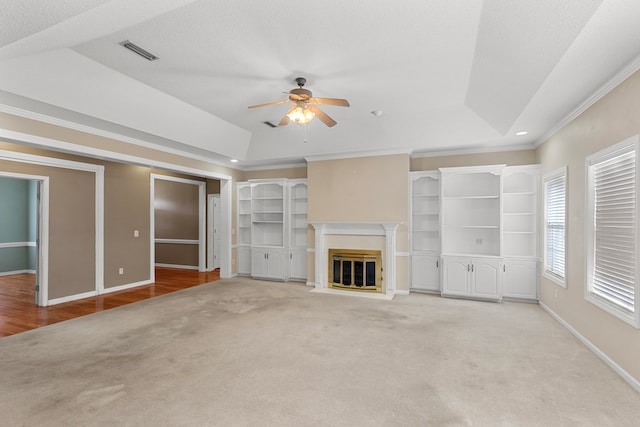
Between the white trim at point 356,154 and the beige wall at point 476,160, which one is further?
the white trim at point 356,154

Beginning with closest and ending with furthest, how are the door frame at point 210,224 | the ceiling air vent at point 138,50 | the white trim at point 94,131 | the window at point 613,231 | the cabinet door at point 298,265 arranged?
the window at point 613,231 → the ceiling air vent at point 138,50 → the white trim at point 94,131 → the cabinet door at point 298,265 → the door frame at point 210,224

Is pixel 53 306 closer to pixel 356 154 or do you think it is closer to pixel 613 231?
pixel 356 154

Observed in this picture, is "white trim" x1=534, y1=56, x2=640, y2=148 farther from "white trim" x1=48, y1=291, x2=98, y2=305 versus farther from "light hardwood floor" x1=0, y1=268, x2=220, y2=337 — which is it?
"white trim" x1=48, y1=291, x2=98, y2=305

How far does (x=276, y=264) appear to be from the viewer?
7113 millimetres

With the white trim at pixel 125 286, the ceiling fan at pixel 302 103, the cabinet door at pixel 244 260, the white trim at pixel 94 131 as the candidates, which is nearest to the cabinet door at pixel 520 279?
the ceiling fan at pixel 302 103

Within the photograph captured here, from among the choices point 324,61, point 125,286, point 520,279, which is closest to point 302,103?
point 324,61

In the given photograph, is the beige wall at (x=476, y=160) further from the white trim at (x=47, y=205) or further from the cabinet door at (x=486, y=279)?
the white trim at (x=47, y=205)

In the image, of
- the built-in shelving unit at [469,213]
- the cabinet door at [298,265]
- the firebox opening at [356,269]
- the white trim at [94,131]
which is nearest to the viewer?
the white trim at [94,131]

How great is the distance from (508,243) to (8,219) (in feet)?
37.0

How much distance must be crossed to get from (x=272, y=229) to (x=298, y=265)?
1.18 meters

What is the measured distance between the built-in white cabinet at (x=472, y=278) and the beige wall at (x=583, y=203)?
0.71 metres

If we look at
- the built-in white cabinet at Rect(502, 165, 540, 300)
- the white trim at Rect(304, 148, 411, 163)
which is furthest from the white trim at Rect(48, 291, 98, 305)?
the built-in white cabinet at Rect(502, 165, 540, 300)

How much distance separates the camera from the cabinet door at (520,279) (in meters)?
5.22

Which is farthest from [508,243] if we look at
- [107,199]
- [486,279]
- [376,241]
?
[107,199]
